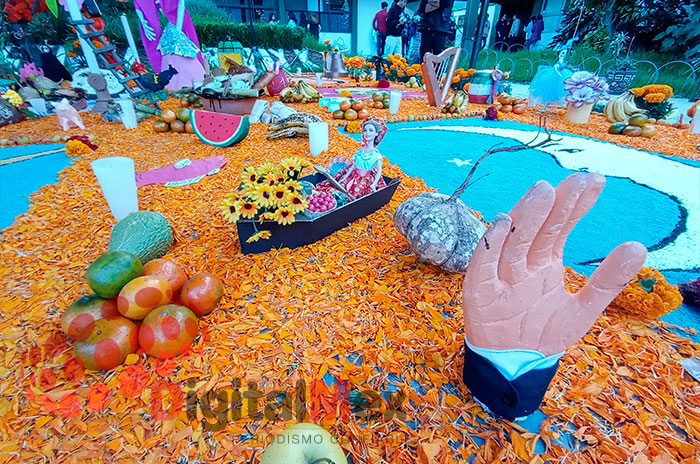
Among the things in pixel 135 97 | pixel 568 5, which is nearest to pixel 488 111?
pixel 135 97

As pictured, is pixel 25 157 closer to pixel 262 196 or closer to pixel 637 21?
pixel 262 196

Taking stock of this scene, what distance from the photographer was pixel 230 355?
1767 mm

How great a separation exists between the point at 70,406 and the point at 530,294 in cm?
223

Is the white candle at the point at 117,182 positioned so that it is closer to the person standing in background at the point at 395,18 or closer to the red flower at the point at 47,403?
the red flower at the point at 47,403

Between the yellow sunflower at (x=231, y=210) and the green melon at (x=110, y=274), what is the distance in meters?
0.74

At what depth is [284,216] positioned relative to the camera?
8.14ft

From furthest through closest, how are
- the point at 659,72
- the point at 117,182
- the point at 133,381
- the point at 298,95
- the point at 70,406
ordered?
the point at 659,72 → the point at 298,95 → the point at 117,182 → the point at 133,381 → the point at 70,406

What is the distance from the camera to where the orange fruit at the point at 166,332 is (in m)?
1.66

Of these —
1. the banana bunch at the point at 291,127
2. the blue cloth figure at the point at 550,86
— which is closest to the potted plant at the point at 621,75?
the blue cloth figure at the point at 550,86

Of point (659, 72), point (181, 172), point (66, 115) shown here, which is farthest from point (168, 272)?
point (659, 72)

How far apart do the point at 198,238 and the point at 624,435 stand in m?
3.19

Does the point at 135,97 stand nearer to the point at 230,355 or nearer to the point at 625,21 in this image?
the point at 230,355

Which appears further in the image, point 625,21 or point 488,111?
point 625,21

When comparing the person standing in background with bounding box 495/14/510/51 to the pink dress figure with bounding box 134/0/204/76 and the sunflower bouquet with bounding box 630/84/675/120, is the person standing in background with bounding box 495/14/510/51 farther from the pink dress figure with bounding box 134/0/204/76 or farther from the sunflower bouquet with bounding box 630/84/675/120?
the pink dress figure with bounding box 134/0/204/76
